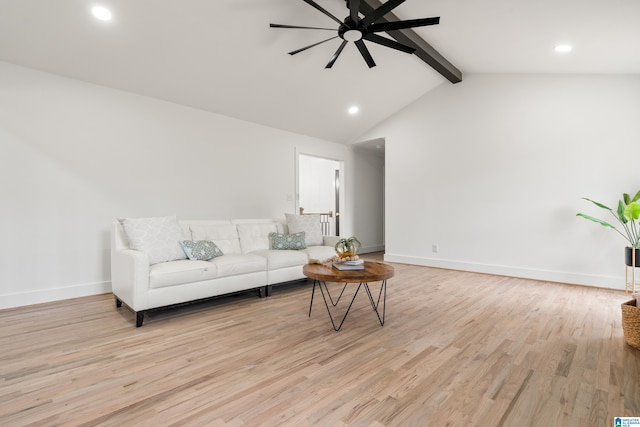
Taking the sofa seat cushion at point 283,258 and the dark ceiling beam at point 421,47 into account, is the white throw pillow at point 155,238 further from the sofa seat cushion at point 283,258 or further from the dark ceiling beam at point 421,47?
the dark ceiling beam at point 421,47

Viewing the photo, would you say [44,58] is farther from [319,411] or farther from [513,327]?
[513,327]

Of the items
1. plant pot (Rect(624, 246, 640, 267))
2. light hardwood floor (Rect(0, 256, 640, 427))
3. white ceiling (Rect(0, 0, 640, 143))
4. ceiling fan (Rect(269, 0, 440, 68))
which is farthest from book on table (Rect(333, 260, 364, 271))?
plant pot (Rect(624, 246, 640, 267))

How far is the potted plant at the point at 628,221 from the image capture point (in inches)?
140

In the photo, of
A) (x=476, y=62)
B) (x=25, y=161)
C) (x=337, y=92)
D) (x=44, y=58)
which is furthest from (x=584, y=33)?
(x=25, y=161)

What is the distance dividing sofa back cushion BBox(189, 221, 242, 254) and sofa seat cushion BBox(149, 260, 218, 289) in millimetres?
643

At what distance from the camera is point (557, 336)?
8.39 ft

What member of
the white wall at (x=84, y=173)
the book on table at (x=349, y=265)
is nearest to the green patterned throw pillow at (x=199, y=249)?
the white wall at (x=84, y=173)

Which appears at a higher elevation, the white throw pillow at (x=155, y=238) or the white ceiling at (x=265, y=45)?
the white ceiling at (x=265, y=45)

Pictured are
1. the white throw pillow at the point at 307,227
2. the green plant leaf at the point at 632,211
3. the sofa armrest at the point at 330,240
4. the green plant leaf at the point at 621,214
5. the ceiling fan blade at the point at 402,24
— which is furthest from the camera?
the sofa armrest at the point at 330,240

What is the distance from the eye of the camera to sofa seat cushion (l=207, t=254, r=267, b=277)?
329cm

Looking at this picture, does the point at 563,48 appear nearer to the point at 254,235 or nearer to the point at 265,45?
the point at 265,45

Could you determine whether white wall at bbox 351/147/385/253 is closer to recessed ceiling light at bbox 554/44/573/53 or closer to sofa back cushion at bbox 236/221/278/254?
sofa back cushion at bbox 236/221/278/254

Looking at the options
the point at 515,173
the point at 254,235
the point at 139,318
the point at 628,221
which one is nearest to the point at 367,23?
the point at 254,235

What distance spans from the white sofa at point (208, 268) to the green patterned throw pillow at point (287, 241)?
0.32ft
